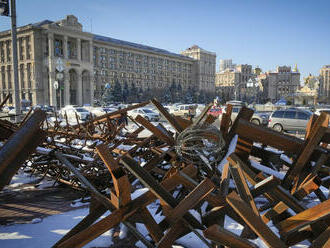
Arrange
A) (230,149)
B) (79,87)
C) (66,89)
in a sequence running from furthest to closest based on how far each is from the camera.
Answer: (79,87), (66,89), (230,149)

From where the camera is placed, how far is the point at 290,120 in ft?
55.3

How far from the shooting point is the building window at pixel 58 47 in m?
69.2

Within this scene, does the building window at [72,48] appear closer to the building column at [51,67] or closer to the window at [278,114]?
the building column at [51,67]

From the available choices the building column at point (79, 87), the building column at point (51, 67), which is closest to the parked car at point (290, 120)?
the building column at point (51, 67)

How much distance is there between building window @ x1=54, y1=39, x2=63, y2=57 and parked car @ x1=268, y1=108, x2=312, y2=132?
215ft

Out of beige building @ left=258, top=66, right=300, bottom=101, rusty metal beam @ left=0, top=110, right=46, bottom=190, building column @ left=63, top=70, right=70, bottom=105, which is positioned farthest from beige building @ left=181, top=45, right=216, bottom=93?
rusty metal beam @ left=0, top=110, right=46, bottom=190

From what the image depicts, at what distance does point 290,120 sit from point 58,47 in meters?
69.1

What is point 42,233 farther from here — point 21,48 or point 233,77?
point 233,77

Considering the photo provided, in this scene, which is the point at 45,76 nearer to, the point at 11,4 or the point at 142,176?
the point at 11,4

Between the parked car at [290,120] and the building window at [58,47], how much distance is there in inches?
2575

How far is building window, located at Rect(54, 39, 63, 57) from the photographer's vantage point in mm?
69250

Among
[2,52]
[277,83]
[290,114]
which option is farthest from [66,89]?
[277,83]

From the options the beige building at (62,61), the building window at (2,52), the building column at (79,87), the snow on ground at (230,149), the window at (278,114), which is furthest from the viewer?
the building window at (2,52)

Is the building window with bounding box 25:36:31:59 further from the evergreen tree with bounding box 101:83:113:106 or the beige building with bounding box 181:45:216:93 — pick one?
the beige building with bounding box 181:45:216:93
